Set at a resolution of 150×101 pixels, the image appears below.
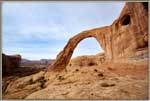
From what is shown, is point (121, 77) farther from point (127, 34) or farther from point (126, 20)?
point (126, 20)

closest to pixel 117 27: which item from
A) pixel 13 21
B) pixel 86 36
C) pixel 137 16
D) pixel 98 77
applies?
pixel 86 36

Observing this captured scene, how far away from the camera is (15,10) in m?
5.36

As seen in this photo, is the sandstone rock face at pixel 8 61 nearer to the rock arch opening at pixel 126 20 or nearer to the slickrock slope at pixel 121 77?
the slickrock slope at pixel 121 77

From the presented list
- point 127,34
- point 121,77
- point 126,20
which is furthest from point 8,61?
point 126,20

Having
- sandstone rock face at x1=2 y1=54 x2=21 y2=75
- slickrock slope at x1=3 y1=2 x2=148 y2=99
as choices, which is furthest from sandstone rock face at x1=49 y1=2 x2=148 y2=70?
sandstone rock face at x1=2 y1=54 x2=21 y2=75

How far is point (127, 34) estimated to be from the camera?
7598 mm

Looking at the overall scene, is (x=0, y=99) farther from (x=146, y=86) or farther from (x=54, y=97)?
(x=146, y=86)

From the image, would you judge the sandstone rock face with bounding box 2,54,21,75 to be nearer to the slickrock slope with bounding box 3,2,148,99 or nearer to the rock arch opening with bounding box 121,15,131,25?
the slickrock slope with bounding box 3,2,148,99

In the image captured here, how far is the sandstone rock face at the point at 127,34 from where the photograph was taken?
6029 mm

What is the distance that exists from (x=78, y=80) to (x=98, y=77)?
517 mm

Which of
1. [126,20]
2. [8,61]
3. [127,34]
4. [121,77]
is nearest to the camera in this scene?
[121,77]

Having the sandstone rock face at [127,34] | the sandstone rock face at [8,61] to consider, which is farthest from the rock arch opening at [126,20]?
the sandstone rock face at [8,61]

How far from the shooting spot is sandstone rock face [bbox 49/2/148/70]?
6.03 m

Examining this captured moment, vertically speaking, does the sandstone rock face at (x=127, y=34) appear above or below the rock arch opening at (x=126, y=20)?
below
